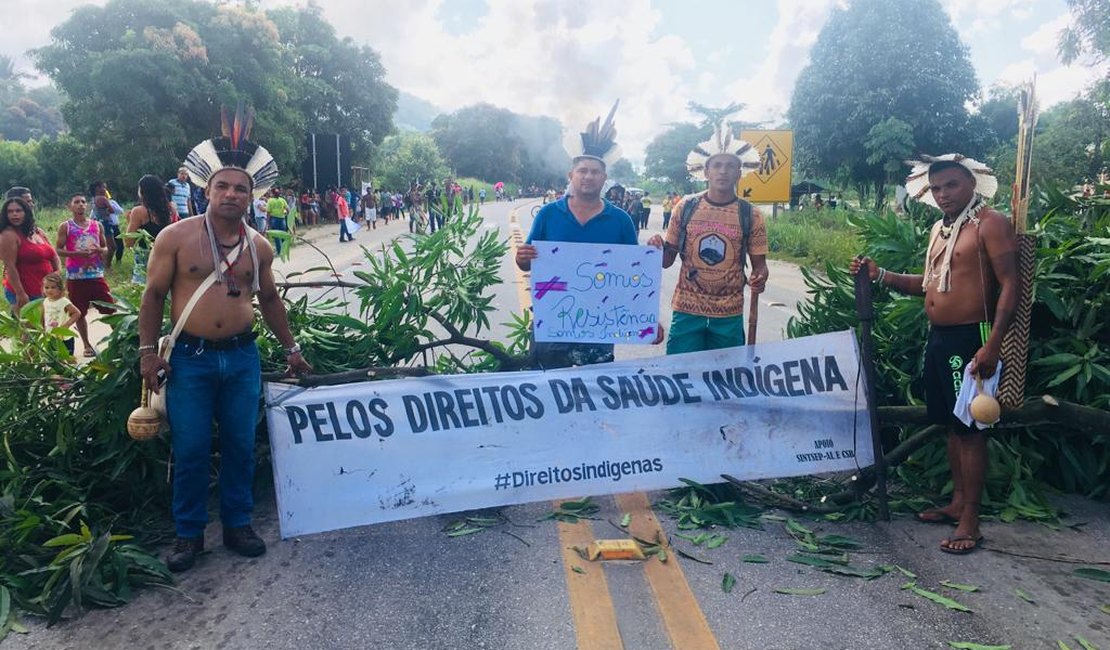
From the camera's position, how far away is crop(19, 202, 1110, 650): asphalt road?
10.5 ft

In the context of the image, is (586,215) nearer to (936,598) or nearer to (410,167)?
(936,598)

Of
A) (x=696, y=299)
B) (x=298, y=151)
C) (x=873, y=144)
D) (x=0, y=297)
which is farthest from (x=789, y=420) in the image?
(x=298, y=151)

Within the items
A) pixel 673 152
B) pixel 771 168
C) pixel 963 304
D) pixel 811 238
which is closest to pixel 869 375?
pixel 963 304

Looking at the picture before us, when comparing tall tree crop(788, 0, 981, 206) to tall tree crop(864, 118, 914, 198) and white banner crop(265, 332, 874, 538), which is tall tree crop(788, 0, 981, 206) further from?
white banner crop(265, 332, 874, 538)

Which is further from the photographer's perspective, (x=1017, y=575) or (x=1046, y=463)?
(x=1046, y=463)

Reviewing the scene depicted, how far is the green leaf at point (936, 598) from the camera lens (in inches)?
133

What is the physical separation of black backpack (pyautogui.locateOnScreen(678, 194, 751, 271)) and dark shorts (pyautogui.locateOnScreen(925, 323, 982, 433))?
3.72ft

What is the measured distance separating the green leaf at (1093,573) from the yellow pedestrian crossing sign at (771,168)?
15540 millimetres

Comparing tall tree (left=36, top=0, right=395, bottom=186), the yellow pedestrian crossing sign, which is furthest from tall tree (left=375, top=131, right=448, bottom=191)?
the yellow pedestrian crossing sign

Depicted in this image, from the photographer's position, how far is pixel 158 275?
3781 mm

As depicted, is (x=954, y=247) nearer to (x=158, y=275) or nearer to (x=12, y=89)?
(x=158, y=275)

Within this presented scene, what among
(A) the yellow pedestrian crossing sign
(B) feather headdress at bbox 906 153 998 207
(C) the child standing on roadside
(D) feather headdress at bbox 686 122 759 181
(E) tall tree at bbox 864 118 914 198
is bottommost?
(C) the child standing on roadside

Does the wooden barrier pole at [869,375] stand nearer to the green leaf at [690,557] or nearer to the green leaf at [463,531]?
the green leaf at [690,557]

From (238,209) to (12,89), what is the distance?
128 meters
